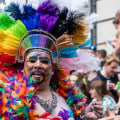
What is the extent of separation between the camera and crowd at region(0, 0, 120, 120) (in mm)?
2783

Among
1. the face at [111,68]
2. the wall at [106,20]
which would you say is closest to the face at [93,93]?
the face at [111,68]

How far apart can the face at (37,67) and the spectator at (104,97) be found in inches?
57.4

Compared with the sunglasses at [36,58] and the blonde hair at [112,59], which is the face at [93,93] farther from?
the sunglasses at [36,58]

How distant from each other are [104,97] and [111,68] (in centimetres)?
84

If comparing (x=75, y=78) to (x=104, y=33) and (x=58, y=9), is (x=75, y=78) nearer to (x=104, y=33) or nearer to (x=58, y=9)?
(x=58, y=9)

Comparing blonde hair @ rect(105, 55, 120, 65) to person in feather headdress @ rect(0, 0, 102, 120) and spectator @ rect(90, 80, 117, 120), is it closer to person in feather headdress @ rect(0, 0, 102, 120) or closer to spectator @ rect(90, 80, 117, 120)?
spectator @ rect(90, 80, 117, 120)

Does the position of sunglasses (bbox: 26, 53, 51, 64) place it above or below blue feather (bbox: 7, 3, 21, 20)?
below

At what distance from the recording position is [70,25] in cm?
323

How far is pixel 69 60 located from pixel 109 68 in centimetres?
200

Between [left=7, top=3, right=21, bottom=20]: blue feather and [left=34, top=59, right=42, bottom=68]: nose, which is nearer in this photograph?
[left=34, top=59, right=42, bottom=68]: nose

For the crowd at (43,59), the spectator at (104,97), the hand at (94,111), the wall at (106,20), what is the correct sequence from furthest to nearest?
the wall at (106,20) < the spectator at (104,97) < the hand at (94,111) < the crowd at (43,59)

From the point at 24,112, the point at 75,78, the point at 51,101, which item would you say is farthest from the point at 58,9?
the point at 75,78

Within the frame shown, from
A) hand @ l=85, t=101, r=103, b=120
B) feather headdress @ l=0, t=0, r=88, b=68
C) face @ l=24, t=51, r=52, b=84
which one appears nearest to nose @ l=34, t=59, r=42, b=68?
face @ l=24, t=51, r=52, b=84

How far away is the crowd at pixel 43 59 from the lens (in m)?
2.78
